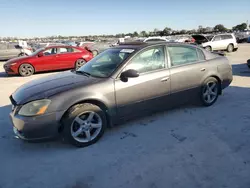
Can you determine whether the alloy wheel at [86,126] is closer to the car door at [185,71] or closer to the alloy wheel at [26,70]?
the car door at [185,71]

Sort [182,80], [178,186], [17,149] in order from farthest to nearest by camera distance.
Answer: [182,80]
[17,149]
[178,186]

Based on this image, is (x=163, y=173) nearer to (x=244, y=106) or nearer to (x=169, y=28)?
(x=244, y=106)

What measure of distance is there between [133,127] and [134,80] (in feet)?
2.90

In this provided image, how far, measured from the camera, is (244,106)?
15.8 ft

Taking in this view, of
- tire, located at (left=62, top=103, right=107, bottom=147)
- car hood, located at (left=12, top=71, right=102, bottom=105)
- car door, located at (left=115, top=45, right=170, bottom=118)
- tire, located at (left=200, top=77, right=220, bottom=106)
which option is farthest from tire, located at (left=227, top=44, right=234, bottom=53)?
tire, located at (left=62, top=103, right=107, bottom=147)

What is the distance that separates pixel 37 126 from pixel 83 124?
2.17 ft

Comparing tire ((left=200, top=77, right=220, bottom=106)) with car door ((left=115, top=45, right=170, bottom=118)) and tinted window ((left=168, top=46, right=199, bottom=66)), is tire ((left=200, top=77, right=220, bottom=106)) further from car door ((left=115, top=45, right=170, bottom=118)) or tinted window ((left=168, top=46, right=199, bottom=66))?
car door ((left=115, top=45, right=170, bottom=118))

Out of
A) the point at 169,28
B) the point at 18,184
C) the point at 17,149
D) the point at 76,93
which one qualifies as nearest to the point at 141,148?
the point at 76,93

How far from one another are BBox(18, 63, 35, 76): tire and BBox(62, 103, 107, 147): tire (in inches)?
311

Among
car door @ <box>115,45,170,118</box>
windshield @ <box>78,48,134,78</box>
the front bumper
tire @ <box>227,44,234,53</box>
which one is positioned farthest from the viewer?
tire @ <box>227,44,234,53</box>

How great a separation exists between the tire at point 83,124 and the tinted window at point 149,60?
96cm

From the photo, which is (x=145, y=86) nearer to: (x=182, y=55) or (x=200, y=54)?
(x=182, y=55)

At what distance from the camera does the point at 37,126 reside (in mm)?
3141

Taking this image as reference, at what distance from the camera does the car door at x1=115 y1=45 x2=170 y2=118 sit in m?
3.71
